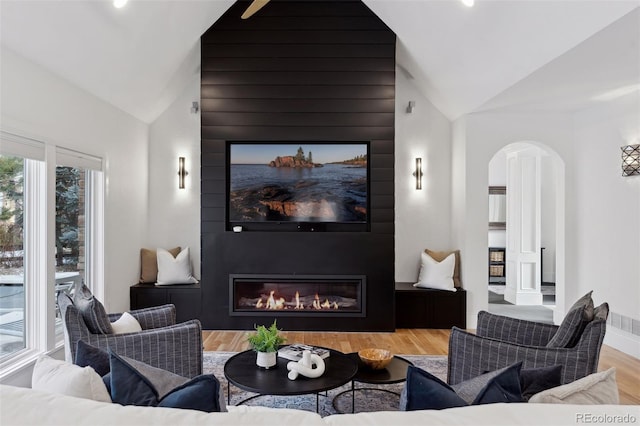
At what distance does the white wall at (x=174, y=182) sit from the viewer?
5848 millimetres

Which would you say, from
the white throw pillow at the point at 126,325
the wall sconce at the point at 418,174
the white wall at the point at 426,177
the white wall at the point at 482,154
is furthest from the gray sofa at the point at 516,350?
the wall sconce at the point at 418,174

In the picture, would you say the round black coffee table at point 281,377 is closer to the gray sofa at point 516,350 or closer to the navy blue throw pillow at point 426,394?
the gray sofa at point 516,350

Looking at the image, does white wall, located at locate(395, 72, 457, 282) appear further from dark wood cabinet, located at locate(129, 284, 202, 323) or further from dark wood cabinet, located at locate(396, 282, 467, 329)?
dark wood cabinet, located at locate(129, 284, 202, 323)

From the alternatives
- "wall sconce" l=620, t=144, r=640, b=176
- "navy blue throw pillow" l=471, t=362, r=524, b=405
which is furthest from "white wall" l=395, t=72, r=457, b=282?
"navy blue throw pillow" l=471, t=362, r=524, b=405

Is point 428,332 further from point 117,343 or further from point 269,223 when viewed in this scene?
point 117,343

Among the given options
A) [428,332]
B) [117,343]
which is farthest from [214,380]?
[428,332]

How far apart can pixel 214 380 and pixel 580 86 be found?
4230 millimetres

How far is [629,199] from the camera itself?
4.38 metres

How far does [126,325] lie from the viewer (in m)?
2.86

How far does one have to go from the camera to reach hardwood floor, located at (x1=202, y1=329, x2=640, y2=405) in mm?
4188

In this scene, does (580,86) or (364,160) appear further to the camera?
(364,160)

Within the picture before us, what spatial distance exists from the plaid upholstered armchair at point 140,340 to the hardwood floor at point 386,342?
1.75 metres

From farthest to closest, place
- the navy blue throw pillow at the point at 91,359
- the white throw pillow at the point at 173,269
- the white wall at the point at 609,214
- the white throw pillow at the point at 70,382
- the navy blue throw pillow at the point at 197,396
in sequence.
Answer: the white throw pillow at the point at 173,269
the white wall at the point at 609,214
the navy blue throw pillow at the point at 91,359
the white throw pillow at the point at 70,382
the navy blue throw pillow at the point at 197,396

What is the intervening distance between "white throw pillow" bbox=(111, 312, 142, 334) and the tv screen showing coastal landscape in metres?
2.37
